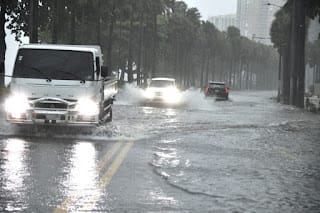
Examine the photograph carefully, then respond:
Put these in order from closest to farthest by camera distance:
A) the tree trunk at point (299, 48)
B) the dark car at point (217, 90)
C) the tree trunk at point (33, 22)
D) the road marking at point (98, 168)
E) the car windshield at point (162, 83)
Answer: the road marking at point (98, 168), the tree trunk at point (33, 22), the car windshield at point (162, 83), the tree trunk at point (299, 48), the dark car at point (217, 90)

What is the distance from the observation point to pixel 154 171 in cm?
1076

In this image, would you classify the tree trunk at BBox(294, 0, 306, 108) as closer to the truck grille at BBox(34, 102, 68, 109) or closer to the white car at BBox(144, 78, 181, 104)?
the white car at BBox(144, 78, 181, 104)

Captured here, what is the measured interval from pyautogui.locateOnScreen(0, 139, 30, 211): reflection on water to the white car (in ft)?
76.9

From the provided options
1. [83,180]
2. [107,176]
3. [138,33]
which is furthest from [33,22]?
[138,33]

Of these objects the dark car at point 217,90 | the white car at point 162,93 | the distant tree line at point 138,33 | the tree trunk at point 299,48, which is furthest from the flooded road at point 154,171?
the dark car at point 217,90

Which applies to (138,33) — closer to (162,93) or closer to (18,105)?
(162,93)

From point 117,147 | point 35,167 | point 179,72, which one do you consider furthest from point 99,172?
point 179,72

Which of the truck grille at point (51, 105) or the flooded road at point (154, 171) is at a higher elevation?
the truck grille at point (51, 105)

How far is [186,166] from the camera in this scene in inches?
455

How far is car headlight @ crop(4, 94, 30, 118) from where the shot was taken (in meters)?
15.6

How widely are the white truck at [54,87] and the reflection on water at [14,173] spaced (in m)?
1.25

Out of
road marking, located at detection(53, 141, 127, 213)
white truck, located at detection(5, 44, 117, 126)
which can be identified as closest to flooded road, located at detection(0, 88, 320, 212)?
road marking, located at detection(53, 141, 127, 213)

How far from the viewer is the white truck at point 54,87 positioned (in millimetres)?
15633

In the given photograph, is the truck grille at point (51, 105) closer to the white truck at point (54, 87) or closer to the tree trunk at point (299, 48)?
the white truck at point (54, 87)
